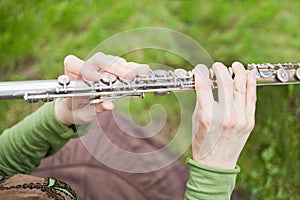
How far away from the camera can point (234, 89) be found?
859 mm

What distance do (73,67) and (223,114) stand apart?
11.3 inches

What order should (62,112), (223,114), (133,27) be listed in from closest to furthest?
1. (223,114)
2. (62,112)
3. (133,27)

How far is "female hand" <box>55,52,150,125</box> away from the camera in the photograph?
2.91 ft

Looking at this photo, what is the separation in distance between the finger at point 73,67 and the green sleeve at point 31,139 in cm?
16

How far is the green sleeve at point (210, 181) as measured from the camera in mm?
876

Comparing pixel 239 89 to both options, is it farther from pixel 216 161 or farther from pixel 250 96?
pixel 216 161

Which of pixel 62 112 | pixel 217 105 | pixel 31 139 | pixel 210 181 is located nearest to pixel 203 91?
pixel 217 105

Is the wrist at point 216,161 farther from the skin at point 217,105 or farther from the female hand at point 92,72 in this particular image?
the female hand at point 92,72

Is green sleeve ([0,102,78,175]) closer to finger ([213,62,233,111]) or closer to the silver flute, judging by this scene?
the silver flute

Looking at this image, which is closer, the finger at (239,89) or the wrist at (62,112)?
the finger at (239,89)

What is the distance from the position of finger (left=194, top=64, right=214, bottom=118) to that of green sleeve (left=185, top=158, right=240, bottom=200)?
0.10 m

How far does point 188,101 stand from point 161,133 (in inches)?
15.3

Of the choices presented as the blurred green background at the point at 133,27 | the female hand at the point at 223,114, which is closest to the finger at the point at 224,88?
the female hand at the point at 223,114

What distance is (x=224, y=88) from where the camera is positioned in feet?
2.79
